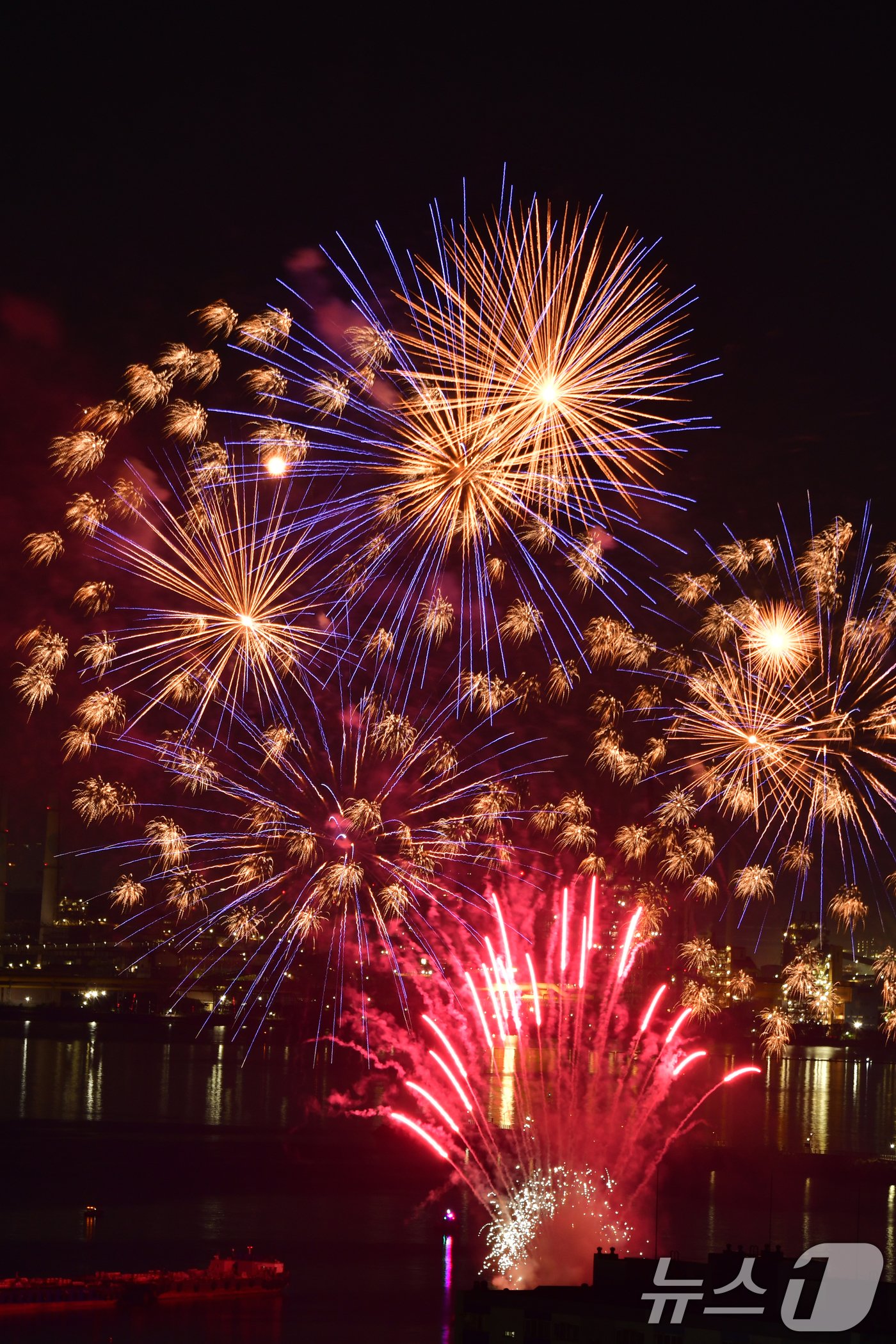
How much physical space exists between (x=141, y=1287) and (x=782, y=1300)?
1751 cm

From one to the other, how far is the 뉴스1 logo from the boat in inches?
619

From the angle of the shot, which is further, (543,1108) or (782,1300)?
(543,1108)

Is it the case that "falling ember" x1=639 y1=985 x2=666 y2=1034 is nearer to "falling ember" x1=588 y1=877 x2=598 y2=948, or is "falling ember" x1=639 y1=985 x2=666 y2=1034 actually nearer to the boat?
"falling ember" x1=588 y1=877 x2=598 y2=948

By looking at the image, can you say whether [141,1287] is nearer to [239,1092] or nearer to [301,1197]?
[301,1197]

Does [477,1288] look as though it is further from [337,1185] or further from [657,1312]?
[337,1185]

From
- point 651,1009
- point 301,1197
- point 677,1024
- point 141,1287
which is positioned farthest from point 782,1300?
point 301,1197

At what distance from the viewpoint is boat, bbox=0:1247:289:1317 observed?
1291 inches

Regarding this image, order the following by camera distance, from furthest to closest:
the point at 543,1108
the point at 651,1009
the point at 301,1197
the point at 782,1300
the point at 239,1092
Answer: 1. the point at 239,1092
2. the point at 543,1108
3. the point at 301,1197
4. the point at 651,1009
5. the point at 782,1300

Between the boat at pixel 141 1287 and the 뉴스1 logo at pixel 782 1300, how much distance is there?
15.7 meters

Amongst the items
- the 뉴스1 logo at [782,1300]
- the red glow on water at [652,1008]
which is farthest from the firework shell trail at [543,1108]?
the 뉴스1 logo at [782,1300]

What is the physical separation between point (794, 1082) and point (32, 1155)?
250ft

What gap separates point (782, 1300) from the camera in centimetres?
2061

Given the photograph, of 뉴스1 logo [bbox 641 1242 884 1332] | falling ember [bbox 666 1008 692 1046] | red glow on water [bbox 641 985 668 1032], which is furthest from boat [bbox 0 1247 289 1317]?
뉴스1 logo [bbox 641 1242 884 1332]

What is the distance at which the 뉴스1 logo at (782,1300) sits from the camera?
1909 centimetres
